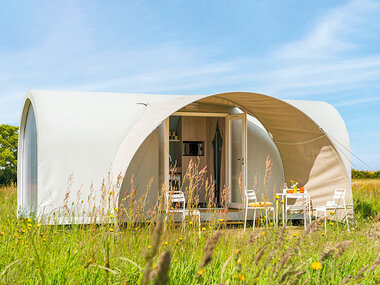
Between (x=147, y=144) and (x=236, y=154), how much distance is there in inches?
80.5

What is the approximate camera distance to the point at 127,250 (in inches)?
132

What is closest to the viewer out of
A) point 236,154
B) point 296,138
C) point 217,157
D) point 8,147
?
point 296,138

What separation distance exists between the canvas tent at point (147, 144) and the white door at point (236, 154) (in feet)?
0.07

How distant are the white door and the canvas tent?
0.02 metres

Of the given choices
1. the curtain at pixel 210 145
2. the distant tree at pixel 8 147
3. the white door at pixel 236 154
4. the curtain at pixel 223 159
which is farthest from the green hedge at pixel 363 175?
the distant tree at pixel 8 147

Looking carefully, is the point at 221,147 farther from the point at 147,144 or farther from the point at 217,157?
the point at 147,144

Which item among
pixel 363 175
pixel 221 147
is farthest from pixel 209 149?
pixel 363 175

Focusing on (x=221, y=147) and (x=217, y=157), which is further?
(x=217, y=157)

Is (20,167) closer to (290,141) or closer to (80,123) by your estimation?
(80,123)

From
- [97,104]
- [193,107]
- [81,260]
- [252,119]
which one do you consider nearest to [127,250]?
[81,260]

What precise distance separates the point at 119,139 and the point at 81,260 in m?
5.06

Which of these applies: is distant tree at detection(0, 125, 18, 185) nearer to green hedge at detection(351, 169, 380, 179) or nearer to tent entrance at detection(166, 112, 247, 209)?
tent entrance at detection(166, 112, 247, 209)

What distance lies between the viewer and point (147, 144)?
27.2 ft

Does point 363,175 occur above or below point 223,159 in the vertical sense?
below
